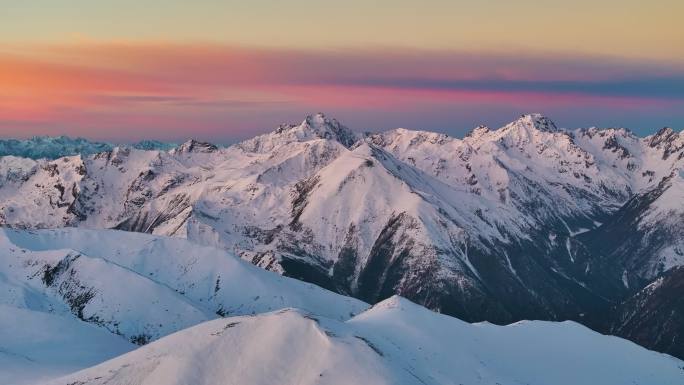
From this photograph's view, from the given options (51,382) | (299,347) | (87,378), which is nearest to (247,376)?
(299,347)

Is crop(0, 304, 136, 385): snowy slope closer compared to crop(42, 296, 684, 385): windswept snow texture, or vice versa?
crop(42, 296, 684, 385): windswept snow texture

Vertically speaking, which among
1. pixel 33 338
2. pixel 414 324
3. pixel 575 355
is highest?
pixel 414 324

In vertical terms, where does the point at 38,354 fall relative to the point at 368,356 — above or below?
below

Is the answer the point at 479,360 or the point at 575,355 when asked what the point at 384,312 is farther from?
the point at 575,355

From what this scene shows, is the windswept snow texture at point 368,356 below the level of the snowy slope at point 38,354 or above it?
above

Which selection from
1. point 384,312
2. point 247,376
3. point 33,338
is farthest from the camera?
point 33,338

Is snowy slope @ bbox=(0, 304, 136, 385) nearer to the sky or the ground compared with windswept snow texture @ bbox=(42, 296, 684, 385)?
nearer to the ground

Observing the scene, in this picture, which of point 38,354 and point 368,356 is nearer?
point 368,356

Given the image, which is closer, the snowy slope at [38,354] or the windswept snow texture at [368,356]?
the windswept snow texture at [368,356]
